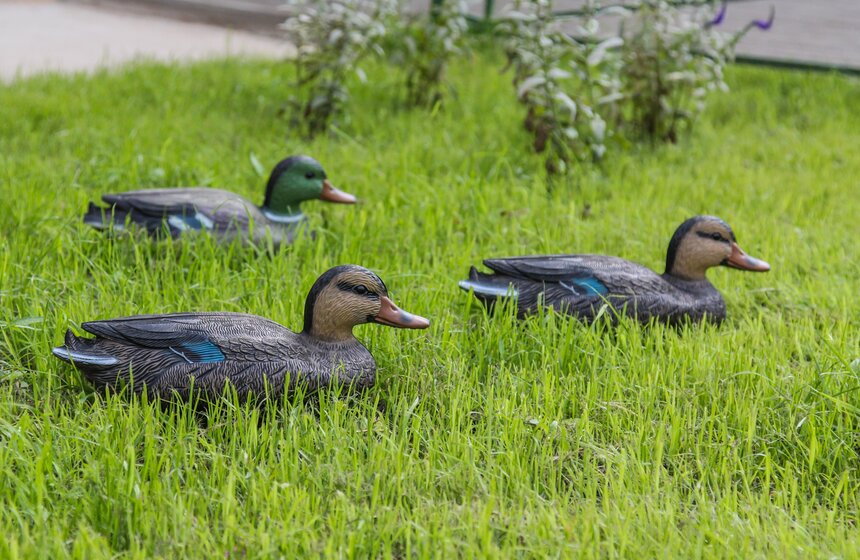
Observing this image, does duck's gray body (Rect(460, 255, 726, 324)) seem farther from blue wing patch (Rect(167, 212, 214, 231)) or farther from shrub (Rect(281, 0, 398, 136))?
shrub (Rect(281, 0, 398, 136))

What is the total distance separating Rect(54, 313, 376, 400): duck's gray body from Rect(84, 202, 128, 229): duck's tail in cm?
116

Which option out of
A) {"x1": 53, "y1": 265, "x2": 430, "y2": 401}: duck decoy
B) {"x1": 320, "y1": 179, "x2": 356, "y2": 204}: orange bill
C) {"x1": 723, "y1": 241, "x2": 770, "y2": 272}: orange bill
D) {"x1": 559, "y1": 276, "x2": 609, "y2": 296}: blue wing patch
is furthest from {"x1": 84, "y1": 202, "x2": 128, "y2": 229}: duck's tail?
{"x1": 723, "y1": 241, "x2": 770, "y2": 272}: orange bill

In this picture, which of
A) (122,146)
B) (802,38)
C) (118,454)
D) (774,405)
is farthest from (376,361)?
(802,38)

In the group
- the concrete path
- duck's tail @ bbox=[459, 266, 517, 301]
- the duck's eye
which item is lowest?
duck's tail @ bbox=[459, 266, 517, 301]

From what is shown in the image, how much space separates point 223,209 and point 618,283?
1668mm

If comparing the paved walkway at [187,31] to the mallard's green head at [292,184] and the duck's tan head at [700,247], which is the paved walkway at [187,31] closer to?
the mallard's green head at [292,184]

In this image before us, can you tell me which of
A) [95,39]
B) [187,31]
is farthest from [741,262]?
[187,31]

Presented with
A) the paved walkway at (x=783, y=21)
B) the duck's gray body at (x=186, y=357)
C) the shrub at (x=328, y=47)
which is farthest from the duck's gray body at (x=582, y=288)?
the paved walkway at (x=783, y=21)

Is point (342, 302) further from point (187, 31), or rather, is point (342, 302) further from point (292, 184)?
point (187, 31)

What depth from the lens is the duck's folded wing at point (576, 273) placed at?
12.0 feet

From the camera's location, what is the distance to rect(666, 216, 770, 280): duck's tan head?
3.84 meters

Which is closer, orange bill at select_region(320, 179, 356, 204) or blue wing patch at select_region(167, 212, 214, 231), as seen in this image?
blue wing patch at select_region(167, 212, 214, 231)

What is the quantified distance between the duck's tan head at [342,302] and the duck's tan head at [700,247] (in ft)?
3.98

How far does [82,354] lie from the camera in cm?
296
